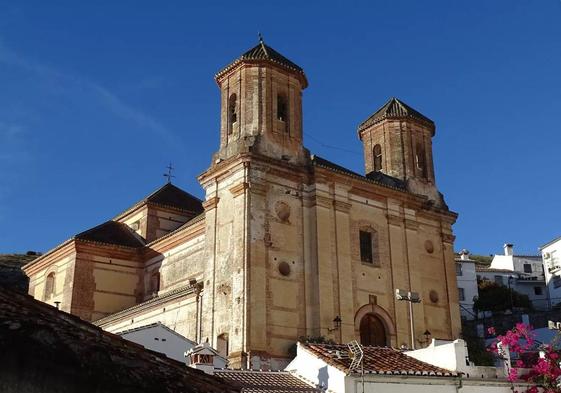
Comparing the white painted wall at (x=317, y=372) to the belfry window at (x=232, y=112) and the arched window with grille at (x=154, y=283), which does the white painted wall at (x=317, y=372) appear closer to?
the belfry window at (x=232, y=112)

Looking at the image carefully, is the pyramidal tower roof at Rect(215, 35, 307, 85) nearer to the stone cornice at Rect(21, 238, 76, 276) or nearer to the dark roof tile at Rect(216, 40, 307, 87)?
the dark roof tile at Rect(216, 40, 307, 87)

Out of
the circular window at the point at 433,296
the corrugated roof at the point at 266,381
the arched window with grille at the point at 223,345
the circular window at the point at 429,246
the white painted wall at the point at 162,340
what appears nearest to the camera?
the corrugated roof at the point at 266,381

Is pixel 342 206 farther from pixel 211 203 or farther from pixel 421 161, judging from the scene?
pixel 421 161

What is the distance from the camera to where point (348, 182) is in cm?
3073

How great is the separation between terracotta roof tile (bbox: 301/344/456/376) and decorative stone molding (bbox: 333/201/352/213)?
9.82 metres

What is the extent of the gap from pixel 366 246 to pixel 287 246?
4425 millimetres

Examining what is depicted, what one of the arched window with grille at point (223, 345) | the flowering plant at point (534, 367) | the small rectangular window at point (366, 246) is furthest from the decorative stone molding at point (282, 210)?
the flowering plant at point (534, 367)

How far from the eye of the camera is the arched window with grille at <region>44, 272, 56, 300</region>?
39594mm

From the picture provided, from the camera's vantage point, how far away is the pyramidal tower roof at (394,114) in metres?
35.8

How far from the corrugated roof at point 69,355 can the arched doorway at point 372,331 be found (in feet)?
72.8

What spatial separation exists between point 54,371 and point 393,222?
25.8 meters

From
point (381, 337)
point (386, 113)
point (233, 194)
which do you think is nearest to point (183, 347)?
point (233, 194)

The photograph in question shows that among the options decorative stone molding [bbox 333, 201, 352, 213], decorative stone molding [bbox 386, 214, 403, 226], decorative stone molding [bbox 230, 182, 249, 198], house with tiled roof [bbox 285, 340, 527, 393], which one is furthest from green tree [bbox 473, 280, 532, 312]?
house with tiled roof [bbox 285, 340, 527, 393]

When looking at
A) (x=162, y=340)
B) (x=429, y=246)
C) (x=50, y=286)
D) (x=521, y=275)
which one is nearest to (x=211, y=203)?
(x=162, y=340)
